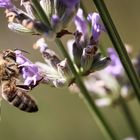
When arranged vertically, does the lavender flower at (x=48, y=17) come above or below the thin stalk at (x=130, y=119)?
above

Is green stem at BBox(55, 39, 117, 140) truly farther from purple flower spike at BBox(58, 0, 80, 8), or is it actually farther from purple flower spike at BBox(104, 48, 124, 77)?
purple flower spike at BBox(104, 48, 124, 77)

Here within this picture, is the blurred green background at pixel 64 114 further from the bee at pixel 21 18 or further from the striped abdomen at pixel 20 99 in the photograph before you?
the bee at pixel 21 18

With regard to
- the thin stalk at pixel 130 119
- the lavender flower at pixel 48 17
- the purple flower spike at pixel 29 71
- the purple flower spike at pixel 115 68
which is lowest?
the thin stalk at pixel 130 119

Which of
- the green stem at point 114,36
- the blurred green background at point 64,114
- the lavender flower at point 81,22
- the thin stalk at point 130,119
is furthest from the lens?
the blurred green background at point 64,114

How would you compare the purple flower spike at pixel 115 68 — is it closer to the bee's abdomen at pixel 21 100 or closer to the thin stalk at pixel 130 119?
the thin stalk at pixel 130 119

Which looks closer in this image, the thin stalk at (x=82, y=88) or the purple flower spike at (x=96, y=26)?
the thin stalk at (x=82, y=88)

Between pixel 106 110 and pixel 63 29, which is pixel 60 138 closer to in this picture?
pixel 106 110

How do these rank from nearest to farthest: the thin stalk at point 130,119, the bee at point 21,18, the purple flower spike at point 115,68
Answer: the bee at point 21,18 < the thin stalk at point 130,119 < the purple flower spike at point 115,68

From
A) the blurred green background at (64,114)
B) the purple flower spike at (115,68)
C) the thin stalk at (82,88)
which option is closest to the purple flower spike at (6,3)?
the thin stalk at (82,88)
